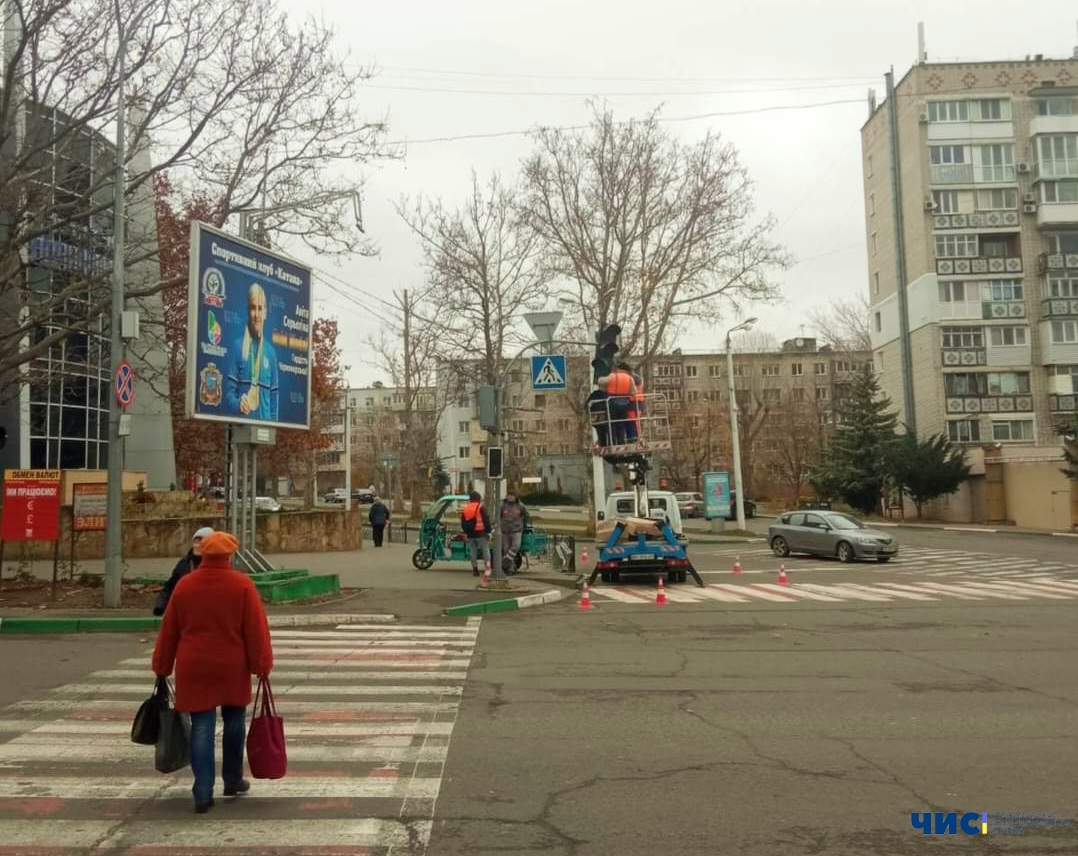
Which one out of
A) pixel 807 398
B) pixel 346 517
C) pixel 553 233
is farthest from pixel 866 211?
pixel 346 517

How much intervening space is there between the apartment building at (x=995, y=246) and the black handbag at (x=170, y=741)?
57.4m

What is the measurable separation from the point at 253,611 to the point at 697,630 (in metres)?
9.18

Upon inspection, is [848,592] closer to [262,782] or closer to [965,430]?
[262,782]


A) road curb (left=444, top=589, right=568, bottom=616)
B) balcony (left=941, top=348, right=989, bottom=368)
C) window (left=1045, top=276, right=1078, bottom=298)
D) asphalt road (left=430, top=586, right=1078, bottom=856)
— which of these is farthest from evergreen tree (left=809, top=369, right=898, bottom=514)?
asphalt road (left=430, top=586, right=1078, bottom=856)

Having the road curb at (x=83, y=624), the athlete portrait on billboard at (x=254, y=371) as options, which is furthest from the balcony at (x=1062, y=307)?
the road curb at (x=83, y=624)

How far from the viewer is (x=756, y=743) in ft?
22.6

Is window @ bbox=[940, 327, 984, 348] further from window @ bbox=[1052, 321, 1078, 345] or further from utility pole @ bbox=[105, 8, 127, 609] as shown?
utility pole @ bbox=[105, 8, 127, 609]

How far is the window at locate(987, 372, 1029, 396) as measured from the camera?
57312 millimetres

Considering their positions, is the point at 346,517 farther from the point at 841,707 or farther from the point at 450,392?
the point at 841,707

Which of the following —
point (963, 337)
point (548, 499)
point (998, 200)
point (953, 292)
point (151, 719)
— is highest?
point (998, 200)

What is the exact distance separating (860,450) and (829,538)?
30939 mm

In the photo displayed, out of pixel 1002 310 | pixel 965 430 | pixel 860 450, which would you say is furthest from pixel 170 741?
pixel 1002 310

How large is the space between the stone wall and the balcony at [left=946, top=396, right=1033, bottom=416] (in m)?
42.1

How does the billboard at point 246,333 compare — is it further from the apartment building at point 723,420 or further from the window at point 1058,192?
the window at point 1058,192
